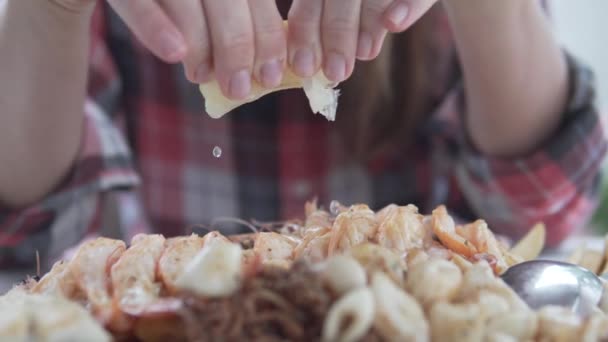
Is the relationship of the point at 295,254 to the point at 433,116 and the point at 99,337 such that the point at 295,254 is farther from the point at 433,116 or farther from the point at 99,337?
the point at 433,116

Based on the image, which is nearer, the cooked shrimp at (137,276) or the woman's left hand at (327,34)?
the cooked shrimp at (137,276)

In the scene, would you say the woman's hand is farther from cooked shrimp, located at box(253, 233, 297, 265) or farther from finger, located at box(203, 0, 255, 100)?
cooked shrimp, located at box(253, 233, 297, 265)

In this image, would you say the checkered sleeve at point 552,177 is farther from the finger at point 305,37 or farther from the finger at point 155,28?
the finger at point 155,28

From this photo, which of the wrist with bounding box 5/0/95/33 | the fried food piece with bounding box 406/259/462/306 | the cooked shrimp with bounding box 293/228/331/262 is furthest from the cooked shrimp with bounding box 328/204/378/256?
the wrist with bounding box 5/0/95/33

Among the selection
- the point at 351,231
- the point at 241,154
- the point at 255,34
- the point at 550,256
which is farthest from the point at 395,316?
the point at 241,154

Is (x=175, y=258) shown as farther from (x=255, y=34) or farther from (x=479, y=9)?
(x=479, y=9)

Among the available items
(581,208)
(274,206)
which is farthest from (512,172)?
(274,206)

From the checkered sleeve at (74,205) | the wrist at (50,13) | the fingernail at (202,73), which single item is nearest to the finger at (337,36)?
the fingernail at (202,73)
